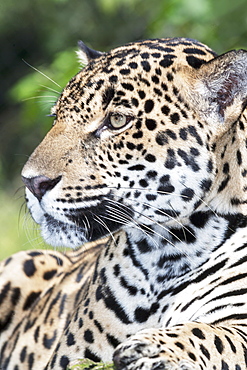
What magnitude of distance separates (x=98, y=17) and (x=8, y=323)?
8492mm

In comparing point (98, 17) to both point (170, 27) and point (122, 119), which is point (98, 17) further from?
point (122, 119)

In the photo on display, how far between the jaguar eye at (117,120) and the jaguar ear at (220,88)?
17.0 inches

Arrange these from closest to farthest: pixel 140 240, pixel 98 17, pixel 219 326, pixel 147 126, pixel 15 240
Answer: pixel 219 326
pixel 147 126
pixel 140 240
pixel 15 240
pixel 98 17

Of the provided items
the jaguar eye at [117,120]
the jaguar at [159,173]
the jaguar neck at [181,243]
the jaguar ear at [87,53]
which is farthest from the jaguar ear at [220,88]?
the jaguar ear at [87,53]

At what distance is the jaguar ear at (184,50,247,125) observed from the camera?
4.76 m

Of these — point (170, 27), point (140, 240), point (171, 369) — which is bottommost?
point (171, 369)

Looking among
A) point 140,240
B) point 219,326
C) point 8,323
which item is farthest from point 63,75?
point 219,326

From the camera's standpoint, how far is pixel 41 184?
466cm

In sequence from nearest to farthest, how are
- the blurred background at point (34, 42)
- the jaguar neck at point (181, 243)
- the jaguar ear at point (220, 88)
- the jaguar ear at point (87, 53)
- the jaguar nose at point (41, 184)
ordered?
1. the jaguar nose at point (41, 184)
2. the jaguar ear at point (220, 88)
3. the jaguar neck at point (181, 243)
4. the jaguar ear at point (87, 53)
5. the blurred background at point (34, 42)

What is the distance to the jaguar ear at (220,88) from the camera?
4.76 metres

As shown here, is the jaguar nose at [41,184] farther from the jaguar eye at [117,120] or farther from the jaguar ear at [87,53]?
the jaguar ear at [87,53]

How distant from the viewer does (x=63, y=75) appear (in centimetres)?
1053

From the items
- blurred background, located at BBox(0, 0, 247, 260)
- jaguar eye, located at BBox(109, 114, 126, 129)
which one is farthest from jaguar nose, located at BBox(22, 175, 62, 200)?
blurred background, located at BBox(0, 0, 247, 260)

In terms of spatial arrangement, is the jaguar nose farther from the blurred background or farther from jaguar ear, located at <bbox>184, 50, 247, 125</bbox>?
the blurred background
